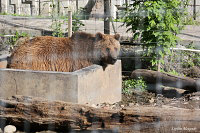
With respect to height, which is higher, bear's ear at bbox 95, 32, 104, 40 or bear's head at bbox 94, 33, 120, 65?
bear's ear at bbox 95, 32, 104, 40

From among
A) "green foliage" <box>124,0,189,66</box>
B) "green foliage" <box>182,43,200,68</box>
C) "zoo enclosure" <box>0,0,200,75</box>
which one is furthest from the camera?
"zoo enclosure" <box>0,0,200,75</box>

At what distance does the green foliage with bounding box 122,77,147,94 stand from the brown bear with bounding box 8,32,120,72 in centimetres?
132

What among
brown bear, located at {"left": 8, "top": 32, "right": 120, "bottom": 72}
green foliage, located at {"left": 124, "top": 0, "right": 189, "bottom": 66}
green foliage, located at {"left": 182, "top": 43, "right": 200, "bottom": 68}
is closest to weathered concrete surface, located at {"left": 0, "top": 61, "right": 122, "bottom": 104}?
brown bear, located at {"left": 8, "top": 32, "right": 120, "bottom": 72}

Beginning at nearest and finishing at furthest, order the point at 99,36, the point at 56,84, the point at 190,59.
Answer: the point at 56,84 → the point at 99,36 → the point at 190,59

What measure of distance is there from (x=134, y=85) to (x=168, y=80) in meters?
0.79

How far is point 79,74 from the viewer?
4691mm

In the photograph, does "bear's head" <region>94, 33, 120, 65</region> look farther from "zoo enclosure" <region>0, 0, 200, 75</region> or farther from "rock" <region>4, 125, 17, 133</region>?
"zoo enclosure" <region>0, 0, 200, 75</region>

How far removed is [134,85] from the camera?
711cm

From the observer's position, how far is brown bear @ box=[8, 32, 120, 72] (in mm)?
5535

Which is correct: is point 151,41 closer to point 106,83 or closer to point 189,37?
point 106,83

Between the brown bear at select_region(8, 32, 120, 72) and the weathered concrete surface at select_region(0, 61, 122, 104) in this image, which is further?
the brown bear at select_region(8, 32, 120, 72)

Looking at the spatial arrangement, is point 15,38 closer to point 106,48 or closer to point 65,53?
point 65,53

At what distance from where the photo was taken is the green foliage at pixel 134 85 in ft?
23.1

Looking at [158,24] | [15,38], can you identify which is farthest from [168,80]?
[15,38]
